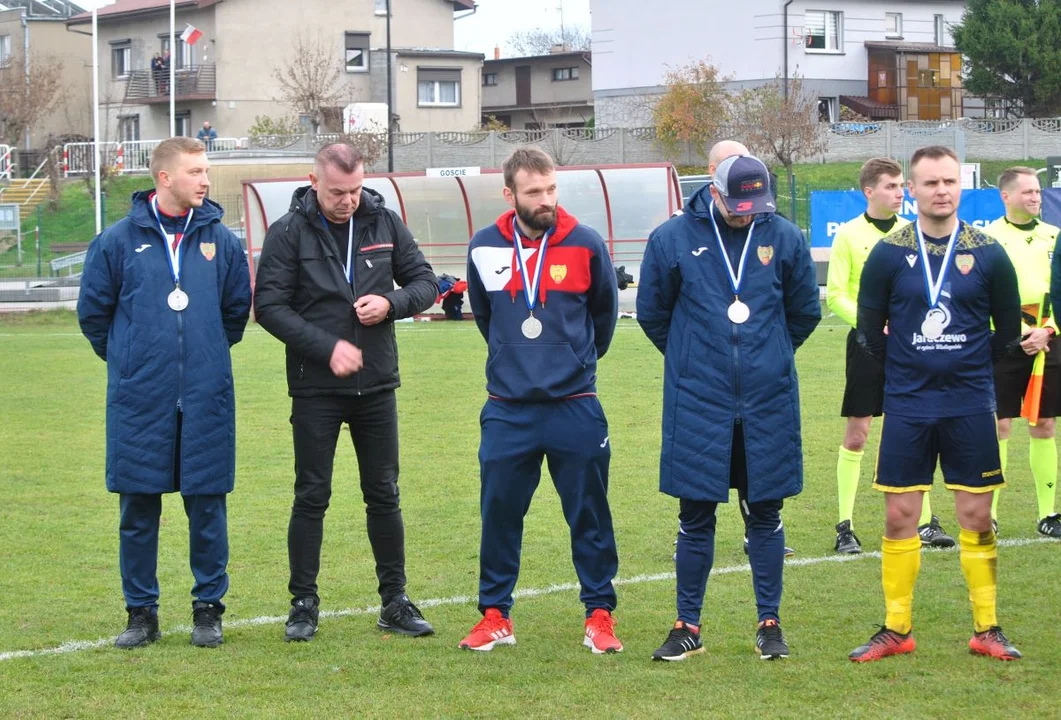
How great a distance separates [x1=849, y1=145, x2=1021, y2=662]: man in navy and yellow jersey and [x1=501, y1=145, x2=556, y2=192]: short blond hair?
142 cm

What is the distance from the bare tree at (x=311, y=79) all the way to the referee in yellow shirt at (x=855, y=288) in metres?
46.0

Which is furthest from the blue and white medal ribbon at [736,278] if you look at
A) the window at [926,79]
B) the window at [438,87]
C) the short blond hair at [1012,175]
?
the window at [438,87]

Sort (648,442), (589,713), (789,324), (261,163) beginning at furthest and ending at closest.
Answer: (261,163) < (648,442) < (789,324) < (589,713)

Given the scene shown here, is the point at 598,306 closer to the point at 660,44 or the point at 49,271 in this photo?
the point at 49,271

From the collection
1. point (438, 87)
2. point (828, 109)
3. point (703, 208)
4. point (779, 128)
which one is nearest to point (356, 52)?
point (438, 87)

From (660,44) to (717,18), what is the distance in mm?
2843

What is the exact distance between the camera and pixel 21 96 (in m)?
51.5

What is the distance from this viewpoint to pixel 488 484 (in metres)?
6.12

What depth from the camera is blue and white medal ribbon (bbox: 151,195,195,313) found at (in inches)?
239

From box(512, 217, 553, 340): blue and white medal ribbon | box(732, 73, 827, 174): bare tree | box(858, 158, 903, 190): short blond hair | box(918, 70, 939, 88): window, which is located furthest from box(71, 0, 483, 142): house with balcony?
box(512, 217, 553, 340): blue and white medal ribbon

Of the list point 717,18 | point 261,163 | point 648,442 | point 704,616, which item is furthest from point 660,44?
point 704,616

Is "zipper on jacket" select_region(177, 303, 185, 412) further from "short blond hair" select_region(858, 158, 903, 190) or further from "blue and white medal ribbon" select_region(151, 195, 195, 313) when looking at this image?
"short blond hair" select_region(858, 158, 903, 190)

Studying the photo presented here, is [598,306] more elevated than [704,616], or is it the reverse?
[598,306]

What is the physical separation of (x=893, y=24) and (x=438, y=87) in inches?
776
